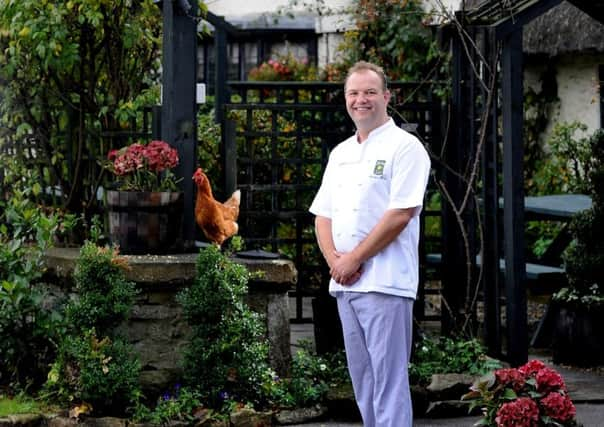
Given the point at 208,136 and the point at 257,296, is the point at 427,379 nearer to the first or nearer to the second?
the point at 257,296

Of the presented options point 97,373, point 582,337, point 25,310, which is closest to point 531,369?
point 97,373

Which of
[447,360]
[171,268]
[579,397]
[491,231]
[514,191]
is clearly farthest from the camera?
[491,231]

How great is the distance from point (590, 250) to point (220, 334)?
2987 mm

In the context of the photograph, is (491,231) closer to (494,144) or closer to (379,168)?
(494,144)

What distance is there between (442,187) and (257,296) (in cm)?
175

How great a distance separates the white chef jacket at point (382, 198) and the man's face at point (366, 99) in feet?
0.17

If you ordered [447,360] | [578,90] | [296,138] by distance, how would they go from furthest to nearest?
1. [578,90]
2. [296,138]
3. [447,360]

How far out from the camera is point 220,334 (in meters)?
6.91

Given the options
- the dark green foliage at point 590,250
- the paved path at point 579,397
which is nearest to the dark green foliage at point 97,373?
the paved path at point 579,397

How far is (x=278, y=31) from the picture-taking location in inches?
714

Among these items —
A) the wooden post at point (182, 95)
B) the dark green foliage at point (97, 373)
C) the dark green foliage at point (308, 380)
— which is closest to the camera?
the dark green foliage at point (97, 373)

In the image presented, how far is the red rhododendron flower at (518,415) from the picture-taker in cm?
574

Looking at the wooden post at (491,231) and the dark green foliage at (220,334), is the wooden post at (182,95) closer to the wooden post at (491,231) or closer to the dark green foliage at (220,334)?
the dark green foliage at (220,334)

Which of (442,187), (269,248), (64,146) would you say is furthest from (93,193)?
(269,248)
